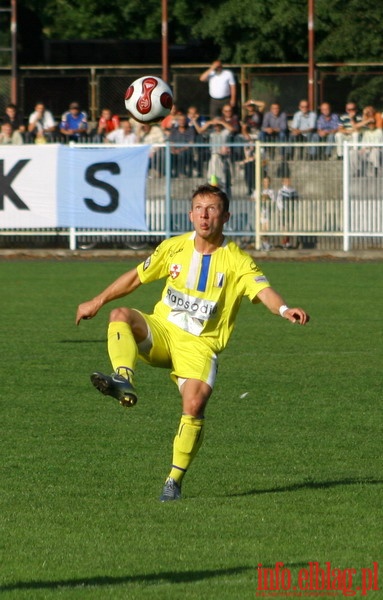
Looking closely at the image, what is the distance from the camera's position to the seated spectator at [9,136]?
1088 inches

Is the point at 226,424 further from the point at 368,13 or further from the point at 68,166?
the point at 368,13

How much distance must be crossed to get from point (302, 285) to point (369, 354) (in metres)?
7.02

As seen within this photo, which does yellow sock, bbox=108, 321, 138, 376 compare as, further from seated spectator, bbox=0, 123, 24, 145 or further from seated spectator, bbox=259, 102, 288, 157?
seated spectator, bbox=0, 123, 24, 145

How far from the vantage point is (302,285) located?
2133cm

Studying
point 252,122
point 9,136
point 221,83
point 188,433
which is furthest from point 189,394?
point 221,83

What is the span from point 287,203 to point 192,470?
18068 mm

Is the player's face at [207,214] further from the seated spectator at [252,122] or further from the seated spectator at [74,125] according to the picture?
the seated spectator at [74,125]

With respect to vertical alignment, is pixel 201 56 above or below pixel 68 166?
above

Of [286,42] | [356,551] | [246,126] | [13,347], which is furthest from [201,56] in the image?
[356,551]

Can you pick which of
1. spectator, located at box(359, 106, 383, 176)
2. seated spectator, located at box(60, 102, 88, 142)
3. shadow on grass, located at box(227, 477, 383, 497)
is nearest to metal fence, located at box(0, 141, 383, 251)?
spectator, located at box(359, 106, 383, 176)

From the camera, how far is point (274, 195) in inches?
1049

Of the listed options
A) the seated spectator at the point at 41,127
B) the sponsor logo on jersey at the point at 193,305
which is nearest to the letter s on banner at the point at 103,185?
the seated spectator at the point at 41,127

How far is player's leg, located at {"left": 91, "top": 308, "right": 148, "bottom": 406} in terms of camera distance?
279 inches

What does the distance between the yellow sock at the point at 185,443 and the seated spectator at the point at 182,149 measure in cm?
1914
